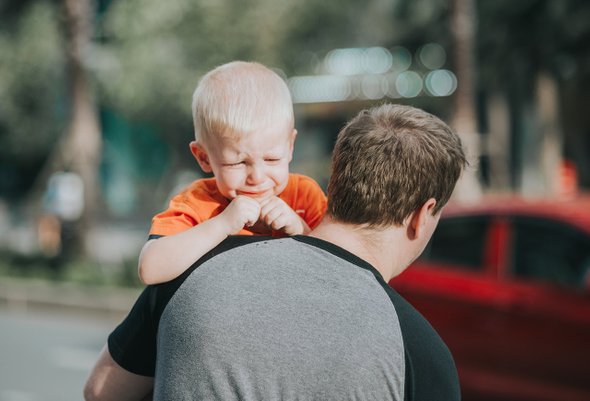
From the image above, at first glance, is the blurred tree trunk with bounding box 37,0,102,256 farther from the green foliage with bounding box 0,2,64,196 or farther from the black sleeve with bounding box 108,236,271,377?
the green foliage with bounding box 0,2,64,196

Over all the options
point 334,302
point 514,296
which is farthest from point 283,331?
point 514,296

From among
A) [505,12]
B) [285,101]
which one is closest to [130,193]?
[505,12]

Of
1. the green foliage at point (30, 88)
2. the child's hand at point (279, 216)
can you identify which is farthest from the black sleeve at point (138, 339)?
the green foliage at point (30, 88)

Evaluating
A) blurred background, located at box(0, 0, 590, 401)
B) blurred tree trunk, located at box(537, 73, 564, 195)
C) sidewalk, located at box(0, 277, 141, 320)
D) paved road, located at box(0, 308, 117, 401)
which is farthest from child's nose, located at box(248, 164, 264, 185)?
blurred tree trunk, located at box(537, 73, 564, 195)

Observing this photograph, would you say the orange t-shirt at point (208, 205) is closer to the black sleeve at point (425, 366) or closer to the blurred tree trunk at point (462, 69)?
the black sleeve at point (425, 366)

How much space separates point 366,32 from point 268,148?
73.0 feet

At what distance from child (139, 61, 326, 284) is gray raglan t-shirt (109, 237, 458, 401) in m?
0.11

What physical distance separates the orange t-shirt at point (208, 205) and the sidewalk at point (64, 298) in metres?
8.85

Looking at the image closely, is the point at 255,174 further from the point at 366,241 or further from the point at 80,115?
the point at 80,115

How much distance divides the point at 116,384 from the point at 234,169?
1.63 ft

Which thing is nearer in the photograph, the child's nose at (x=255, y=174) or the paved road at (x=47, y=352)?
the child's nose at (x=255, y=174)

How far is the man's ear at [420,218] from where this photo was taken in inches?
67.1

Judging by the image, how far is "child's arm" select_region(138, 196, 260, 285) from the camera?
168 centimetres

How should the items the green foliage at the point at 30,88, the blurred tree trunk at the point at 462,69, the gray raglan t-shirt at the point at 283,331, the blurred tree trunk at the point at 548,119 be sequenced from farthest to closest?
the green foliage at the point at 30,88 < the blurred tree trunk at the point at 548,119 < the blurred tree trunk at the point at 462,69 < the gray raglan t-shirt at the point at 283,331
